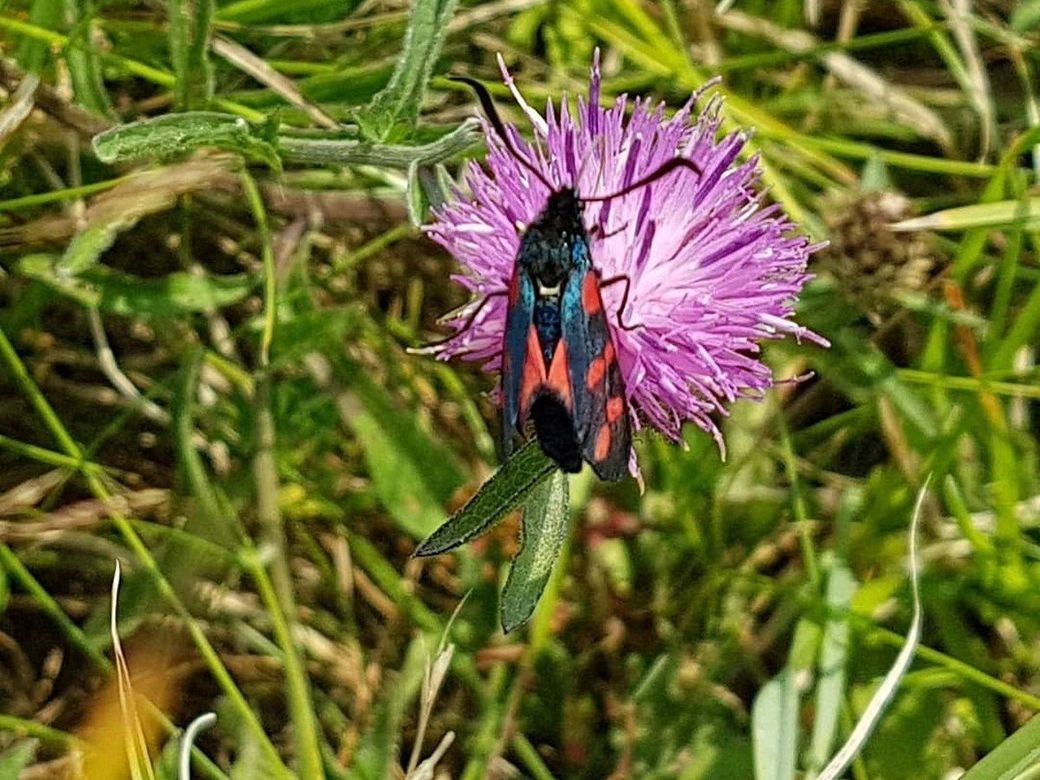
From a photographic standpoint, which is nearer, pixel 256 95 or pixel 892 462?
pixel 256 95

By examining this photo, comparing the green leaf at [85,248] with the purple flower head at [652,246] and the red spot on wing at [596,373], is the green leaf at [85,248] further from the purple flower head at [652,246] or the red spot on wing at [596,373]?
the red spot on wing at [596,373]

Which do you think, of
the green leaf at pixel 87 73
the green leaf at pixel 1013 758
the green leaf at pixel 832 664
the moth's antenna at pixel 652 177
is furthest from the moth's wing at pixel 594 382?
the green leaf at pixel 87 73

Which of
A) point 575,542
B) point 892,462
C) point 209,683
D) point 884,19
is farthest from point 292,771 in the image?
point 884,19

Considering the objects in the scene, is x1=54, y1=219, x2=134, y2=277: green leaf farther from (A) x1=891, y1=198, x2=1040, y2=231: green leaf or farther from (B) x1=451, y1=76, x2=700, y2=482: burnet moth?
(A) x1=891, y1=198, x2=1040, y2=231: green leaf

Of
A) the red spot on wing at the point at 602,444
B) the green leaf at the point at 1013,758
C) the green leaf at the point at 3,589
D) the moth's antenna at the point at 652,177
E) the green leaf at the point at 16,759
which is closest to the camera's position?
the red spot on wing at the point at 602,444

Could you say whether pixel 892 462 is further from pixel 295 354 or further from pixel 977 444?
pixel 295 354

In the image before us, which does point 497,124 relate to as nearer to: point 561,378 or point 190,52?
point 561,378
